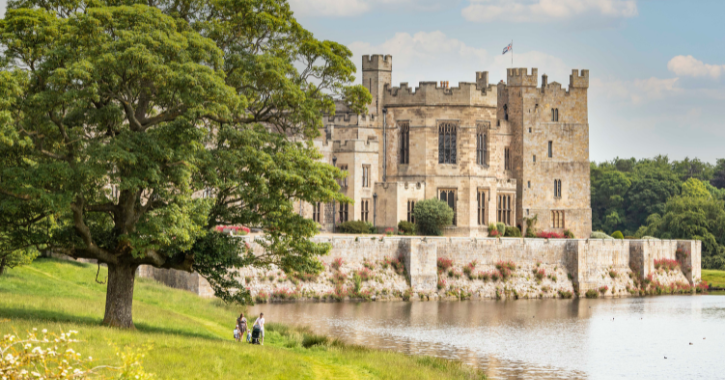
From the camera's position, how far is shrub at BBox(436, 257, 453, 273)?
47844 mm

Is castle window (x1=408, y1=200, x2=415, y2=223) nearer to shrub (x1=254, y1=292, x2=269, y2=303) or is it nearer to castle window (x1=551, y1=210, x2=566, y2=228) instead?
castle window (x1=551, y1=210, x2=566, y2=228)

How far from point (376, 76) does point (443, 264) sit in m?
18.1

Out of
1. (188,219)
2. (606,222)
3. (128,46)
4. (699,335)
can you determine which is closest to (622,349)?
(699,335)

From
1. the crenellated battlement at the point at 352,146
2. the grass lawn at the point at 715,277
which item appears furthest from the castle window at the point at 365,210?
the grass lawn at the point at 715,277

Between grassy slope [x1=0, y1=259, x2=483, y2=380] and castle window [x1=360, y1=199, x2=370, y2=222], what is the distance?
925 inches

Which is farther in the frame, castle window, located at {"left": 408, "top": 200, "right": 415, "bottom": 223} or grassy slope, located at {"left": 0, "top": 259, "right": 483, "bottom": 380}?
castle window, located at {"left": 408, "top": 200, "right": 415, "bottom": 223}

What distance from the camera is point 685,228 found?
A: 70.0 metres

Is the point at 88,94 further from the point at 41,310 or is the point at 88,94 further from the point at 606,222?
the point at 606,222

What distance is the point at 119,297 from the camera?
69.9 ft

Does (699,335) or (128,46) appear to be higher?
(128,46)

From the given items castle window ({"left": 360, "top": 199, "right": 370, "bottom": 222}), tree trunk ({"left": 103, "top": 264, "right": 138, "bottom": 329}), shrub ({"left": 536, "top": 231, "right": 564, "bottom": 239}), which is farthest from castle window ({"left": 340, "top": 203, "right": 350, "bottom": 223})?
tree trunk ({"left": 103, "top": 264, "right": 138, "bottom": 329})

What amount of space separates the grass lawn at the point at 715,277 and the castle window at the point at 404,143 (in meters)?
24.1

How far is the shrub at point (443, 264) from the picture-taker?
1884 inches

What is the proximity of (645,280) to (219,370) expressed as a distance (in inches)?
1689
